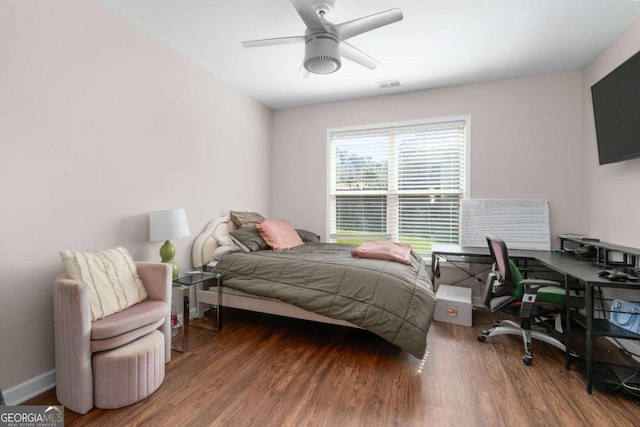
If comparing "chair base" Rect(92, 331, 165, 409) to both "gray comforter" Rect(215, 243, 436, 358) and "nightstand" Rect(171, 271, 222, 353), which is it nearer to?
"nightstand" Rect(171, 271, 222, 353)

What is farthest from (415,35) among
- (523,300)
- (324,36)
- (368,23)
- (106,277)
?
(106,277)

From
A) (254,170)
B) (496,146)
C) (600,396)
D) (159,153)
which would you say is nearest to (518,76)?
(496,146)

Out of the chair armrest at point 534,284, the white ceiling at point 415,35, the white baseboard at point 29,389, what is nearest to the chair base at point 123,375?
the white baseboard at point 29,389

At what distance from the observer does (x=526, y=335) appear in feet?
7.38

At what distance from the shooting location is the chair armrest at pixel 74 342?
1582 mm

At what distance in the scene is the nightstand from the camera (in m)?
2.38

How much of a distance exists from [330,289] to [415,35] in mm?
2330

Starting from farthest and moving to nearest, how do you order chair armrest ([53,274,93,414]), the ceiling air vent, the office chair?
the ceiling air vent, the office chair, chair armrest ([53,274,93,414])

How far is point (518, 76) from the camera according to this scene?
3318 mm

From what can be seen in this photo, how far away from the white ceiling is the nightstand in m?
2.18

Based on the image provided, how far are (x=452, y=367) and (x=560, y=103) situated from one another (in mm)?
3127

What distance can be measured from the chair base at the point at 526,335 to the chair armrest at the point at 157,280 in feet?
8.55

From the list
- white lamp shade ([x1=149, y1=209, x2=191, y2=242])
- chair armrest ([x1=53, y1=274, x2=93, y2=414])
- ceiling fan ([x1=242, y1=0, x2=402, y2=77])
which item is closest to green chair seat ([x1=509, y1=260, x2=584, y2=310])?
ceiling fan ([x1=242, y1=0, x2=402, y2=77])

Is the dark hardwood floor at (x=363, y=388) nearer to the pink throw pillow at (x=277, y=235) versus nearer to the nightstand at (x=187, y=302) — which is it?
the nightstand at (x=187, y=302)
